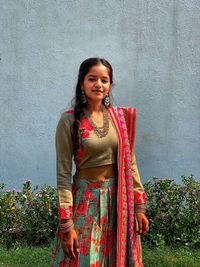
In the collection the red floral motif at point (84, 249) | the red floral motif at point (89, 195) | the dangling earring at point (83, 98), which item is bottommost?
the red floral motif at point (84, 249)

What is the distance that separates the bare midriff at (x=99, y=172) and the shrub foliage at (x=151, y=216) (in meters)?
1.85

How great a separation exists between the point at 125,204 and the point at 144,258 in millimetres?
1572

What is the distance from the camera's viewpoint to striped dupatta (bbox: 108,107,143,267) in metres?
2.46

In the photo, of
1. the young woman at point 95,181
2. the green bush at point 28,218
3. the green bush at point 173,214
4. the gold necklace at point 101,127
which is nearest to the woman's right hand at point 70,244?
the young woman at point 95,181

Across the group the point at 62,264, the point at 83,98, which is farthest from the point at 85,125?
the point at 62,264

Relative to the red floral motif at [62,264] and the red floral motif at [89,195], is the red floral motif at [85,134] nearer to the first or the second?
the red floral motif at [89,195]

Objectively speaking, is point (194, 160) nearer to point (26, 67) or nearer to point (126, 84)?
point (126, 84)

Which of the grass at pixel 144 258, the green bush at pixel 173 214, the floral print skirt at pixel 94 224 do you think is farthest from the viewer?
the green bush at pixel 173 214

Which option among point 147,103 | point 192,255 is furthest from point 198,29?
point 192,255

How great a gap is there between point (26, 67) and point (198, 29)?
1.81 m

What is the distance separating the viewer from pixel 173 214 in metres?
4.26

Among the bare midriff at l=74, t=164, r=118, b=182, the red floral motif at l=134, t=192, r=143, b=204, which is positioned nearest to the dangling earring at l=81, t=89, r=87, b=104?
the bare midriff at l=74, t=164, r=118, b=182

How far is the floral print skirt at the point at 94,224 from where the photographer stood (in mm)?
2420

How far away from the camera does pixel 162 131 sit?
15.1ft
